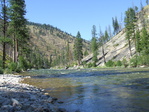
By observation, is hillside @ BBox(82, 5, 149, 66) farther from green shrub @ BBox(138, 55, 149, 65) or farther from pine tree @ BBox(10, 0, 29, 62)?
pine tree @ BBox(10, 0, 29, 62)

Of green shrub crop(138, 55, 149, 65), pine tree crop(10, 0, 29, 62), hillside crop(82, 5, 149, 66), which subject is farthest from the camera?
hillside crop(82, 5, 149, 66)

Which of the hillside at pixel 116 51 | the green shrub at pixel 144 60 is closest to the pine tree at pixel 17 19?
the green shrub at pixel 144 60

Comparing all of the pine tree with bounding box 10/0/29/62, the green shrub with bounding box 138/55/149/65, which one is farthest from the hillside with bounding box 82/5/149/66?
the pine tree with bounding box 10/0/29/62

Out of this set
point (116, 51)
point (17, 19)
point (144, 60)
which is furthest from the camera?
point (116, 51)

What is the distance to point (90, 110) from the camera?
19.8ft

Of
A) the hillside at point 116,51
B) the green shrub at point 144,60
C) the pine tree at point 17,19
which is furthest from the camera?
the hillside at point 116,51

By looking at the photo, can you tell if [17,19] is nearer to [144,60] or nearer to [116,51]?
[144,60]

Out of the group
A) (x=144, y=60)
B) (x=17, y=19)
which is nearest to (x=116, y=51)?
(x=144, y=60)

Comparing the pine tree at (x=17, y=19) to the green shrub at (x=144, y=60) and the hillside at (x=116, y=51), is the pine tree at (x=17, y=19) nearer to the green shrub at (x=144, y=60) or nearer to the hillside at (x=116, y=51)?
the green shrub at (x=144, y=60)

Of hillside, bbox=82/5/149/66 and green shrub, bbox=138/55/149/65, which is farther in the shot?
hillside, bbox=82/5/149/66

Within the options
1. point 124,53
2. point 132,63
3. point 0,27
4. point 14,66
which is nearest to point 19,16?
point 0,27

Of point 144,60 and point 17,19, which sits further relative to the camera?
point 144,60

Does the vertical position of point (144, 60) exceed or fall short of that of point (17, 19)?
it falls short

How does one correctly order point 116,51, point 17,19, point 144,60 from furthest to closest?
point 116,51 < point 144,60 < point 17,19
